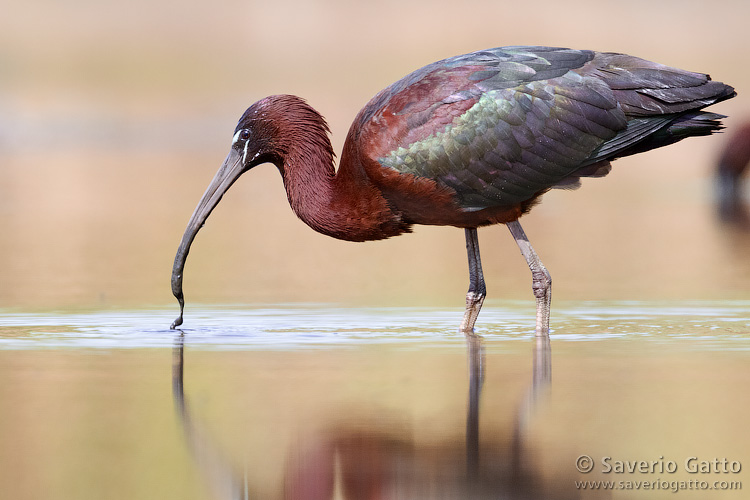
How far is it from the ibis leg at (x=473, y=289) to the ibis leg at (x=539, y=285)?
288 mm

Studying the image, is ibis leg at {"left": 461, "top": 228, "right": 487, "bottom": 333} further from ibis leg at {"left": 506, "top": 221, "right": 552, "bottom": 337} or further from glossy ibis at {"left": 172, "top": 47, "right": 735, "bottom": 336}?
ibis leg at {"left": 506, "top": 221, "right": 552, "bottom": 337}

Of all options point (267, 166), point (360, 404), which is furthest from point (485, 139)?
point (267, 166)

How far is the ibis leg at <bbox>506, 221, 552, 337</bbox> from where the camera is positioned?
951 centimetres

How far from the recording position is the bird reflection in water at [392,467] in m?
5.51

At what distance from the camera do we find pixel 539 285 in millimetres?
9781

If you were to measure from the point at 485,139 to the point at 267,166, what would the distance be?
1881 cm

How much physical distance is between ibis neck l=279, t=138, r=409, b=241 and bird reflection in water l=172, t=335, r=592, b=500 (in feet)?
10.3

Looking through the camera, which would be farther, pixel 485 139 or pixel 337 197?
pixel 337 197

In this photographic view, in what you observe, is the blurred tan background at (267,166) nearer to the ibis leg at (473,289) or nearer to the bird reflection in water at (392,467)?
the ibis leg at (473,289)

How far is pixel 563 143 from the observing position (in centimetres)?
979

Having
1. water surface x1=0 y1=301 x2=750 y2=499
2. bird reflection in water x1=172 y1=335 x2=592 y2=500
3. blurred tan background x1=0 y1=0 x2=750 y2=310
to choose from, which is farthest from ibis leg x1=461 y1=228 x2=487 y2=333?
bird reflection in water x1=172 y1=335 x2=592 y2=500

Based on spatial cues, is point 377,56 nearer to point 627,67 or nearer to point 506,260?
point 506,260

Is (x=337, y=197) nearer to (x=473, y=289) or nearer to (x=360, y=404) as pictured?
(x=473, y=289)

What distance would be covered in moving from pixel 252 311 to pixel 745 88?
2994 centimetres
